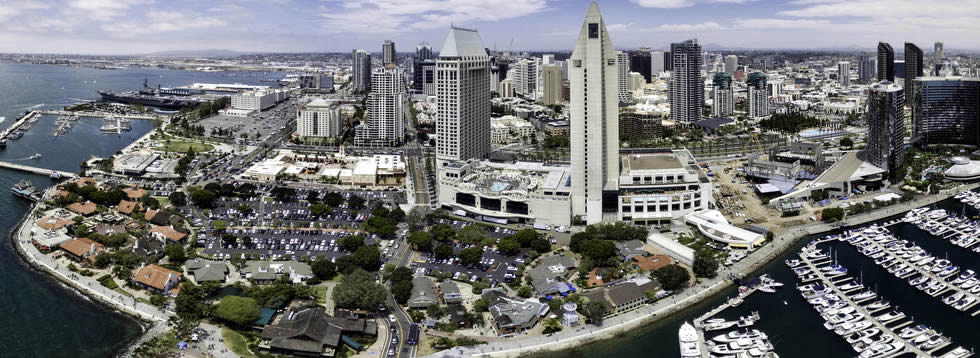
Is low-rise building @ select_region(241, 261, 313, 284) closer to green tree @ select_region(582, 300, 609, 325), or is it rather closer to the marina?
green tree @ select_region(582, 300, 609, 325)

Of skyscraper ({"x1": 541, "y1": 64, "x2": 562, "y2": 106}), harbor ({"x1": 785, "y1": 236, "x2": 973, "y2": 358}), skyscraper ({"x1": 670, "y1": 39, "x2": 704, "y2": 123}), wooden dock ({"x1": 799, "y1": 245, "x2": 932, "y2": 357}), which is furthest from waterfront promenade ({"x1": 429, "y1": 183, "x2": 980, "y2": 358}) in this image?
skyscraper ({"x1": 541, "y1": 64, "x2": 562, "y2": 106})

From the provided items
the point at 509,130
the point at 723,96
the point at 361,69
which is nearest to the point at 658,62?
the point at 361,69

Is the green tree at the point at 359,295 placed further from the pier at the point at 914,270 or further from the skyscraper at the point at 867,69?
the skyscraper at the point at 867,69

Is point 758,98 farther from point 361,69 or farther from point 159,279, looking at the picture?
point 159,279

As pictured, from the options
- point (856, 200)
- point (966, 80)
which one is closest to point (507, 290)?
point (856, 200)

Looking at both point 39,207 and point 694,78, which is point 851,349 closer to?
point 39,207

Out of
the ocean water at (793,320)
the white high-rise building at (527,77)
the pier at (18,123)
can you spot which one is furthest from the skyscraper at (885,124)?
the pier at (18,123)
